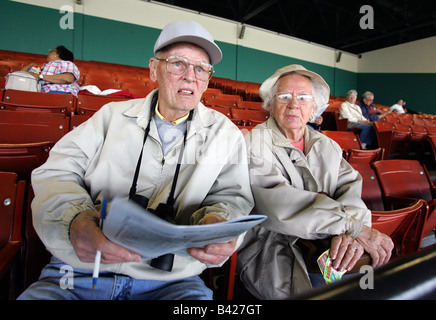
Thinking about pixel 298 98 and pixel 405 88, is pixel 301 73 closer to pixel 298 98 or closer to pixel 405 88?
pixel 298 98

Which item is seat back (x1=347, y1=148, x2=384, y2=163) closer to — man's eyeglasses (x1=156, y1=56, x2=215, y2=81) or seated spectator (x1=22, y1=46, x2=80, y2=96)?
man's eyeglasses (x1=156, y1=56, x2=215, y2=81)

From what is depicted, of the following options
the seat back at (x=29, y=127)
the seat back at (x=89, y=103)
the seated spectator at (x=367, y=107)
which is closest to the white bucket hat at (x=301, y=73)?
the seat back at (x=29, y=127)

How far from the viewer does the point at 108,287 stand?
0.96m

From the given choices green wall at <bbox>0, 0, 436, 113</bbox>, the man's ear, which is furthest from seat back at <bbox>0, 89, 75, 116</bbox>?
green wall at <bbox>0, 0, 436, 113</bbox>

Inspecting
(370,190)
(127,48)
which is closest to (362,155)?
(370,190)

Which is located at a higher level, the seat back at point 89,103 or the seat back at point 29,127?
the seat back at point 89,103

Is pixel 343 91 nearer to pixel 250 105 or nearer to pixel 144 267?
pixel 250 105

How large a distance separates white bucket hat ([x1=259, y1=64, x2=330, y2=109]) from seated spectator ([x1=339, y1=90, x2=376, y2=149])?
364 cm

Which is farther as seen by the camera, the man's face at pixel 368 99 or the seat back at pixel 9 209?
the man's face at pixel 368 99

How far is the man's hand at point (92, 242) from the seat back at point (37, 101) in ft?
6.90

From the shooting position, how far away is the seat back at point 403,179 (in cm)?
202

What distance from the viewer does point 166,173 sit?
1140 mm

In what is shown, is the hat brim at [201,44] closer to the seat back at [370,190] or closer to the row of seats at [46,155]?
the row of seats at [46,155]

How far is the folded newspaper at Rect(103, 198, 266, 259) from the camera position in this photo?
21.5 inches
